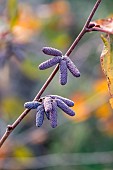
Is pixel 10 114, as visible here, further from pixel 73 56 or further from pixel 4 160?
pixel 73 56

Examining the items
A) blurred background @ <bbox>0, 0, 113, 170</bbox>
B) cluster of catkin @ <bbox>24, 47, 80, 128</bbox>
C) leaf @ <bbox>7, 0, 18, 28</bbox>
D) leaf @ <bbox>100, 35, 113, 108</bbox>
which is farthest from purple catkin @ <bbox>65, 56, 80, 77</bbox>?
blurred background @ <bbox>0, 0, 113, 170</bbox>

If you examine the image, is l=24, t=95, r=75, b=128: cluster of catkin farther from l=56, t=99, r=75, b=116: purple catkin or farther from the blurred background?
the blurred background

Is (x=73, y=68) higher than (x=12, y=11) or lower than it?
lower

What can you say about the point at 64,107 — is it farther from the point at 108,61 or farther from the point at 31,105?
the point at 108,61

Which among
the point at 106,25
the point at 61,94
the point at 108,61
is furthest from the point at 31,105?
the point at 61,94

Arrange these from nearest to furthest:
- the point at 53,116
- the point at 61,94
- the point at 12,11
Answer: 1. the point at 53,116
2. the point at 12,11
3. the point at 61,94

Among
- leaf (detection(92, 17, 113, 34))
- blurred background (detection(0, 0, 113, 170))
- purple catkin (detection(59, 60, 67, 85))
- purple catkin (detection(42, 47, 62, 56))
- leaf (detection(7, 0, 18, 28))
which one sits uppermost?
blurred background (detection(0, 0, 113, 170))

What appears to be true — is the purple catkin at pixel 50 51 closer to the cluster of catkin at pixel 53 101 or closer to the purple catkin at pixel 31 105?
the cluster of catkin at pixel 53 101
